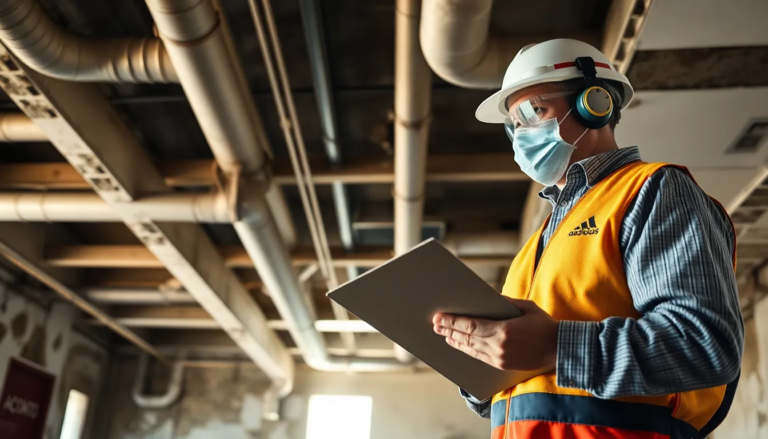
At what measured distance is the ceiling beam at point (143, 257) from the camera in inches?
191

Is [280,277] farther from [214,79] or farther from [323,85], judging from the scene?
[214,79]

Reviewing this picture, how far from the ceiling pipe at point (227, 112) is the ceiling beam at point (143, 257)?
0.37 metres

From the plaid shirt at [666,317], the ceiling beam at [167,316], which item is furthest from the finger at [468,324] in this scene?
the ceiling beam at [167,316]

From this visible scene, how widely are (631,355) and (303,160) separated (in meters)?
2.99

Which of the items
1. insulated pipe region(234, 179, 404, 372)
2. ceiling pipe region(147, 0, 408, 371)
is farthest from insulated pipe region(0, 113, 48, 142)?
insulated pipe region(234, 179, 404, 372)

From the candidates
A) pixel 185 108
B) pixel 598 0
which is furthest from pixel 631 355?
pixel 185 108

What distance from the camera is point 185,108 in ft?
12.5

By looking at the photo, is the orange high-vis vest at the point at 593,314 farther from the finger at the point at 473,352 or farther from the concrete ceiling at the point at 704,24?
the concrete ceiling at the point at 704,24

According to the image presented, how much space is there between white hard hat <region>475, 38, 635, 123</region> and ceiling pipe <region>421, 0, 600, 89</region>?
95cm

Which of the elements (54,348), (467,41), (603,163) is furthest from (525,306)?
(54,348)

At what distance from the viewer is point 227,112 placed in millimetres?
2926

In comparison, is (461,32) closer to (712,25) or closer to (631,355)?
(712,25)

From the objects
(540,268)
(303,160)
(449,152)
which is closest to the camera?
(540,268)

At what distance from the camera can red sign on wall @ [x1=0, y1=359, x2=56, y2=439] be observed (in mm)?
5594
